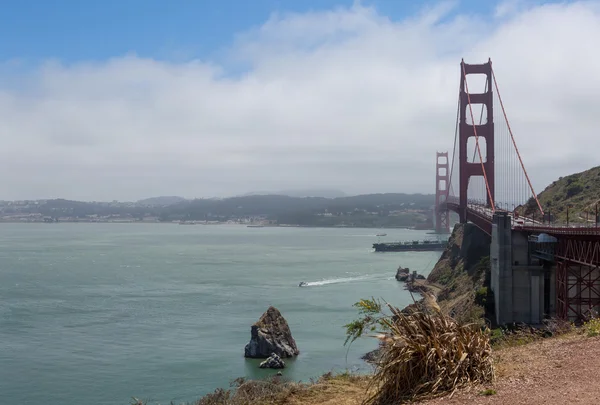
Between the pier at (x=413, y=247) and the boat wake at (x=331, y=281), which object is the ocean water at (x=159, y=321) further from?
the pier at (x=413, y=247)

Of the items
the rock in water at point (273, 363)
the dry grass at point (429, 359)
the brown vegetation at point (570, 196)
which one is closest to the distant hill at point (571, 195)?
the brown vegetation at point (570, 196)

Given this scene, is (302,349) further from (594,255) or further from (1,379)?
(594,255)

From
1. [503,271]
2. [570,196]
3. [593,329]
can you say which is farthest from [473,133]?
[593,329]

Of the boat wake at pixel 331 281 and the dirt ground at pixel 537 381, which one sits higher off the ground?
the dirt ground at pixel 537 381

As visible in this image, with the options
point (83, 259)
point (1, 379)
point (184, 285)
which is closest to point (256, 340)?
point (1, 379)

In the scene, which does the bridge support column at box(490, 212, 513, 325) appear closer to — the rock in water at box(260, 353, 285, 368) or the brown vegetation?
the rock in water at box(260, 353, 285, 368)

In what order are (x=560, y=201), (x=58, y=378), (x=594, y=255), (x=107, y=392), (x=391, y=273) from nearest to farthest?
(x=594, y=255)
(x=107, y=392)
(x=58, y=378)
(x=560, y=201)
(x=391, y=273)
